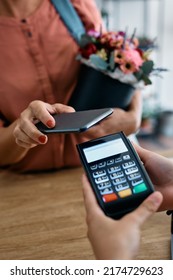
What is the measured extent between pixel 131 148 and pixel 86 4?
2.26 feet

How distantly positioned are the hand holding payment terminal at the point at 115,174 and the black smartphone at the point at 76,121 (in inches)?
1.8

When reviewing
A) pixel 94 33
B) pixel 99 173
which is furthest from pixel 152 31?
pixel 99 173

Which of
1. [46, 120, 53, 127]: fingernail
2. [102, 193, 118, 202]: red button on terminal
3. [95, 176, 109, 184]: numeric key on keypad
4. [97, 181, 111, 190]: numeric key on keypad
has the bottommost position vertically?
[102, 193, 118, 202]: red button on terminal

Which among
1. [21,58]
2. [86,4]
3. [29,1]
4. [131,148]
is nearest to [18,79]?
[21,58]

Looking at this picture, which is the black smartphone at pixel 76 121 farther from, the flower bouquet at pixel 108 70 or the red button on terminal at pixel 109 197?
the flower bouquet at pixel 108 70

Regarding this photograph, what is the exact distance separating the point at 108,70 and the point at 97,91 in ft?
0.22

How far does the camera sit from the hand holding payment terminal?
63 centimetres

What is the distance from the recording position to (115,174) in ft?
2.21

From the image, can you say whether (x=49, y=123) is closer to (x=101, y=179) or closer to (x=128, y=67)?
(x=101, y=179)

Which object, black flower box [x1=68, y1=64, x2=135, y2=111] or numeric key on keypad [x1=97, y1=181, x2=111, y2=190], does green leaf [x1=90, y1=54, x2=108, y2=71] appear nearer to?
black flower box [x1=68, y1=64, x2=135, y2=111]

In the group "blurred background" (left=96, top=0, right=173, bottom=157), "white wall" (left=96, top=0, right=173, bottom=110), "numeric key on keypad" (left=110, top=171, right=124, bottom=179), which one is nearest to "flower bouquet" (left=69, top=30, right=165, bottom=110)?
"numeric key on keypad" (left=110, top=171, right=124, bottom=179)

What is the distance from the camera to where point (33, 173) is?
1188 mm

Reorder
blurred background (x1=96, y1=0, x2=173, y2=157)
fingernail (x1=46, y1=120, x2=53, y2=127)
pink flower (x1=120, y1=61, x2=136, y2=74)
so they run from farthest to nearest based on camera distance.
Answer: blurred background (x1=96, y1=0, x2=173, y2=157) → pink flower (x1=120, y1=61, x2=136, y2=74) → fingernail (x1=46, y1=120, x2=53, y2=127)

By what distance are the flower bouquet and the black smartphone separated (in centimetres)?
34
